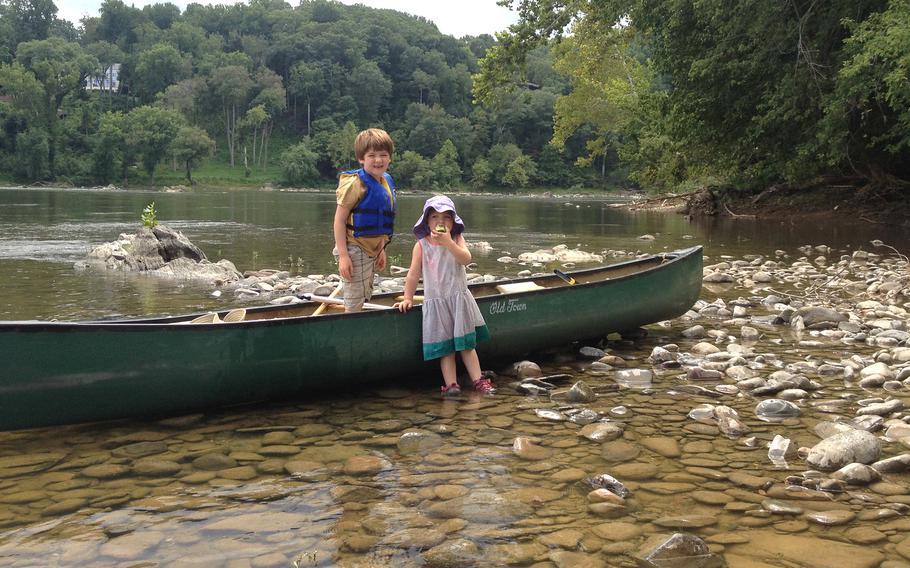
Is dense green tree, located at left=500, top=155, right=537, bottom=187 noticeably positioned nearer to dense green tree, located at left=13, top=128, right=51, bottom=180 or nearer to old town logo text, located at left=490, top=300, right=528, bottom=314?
dense green tree, located at left=13, top=128, right=51, bottom=180

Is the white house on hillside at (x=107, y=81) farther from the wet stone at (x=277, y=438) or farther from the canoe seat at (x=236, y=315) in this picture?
the wet stone at (x=277, y=438)

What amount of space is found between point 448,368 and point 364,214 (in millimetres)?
1427

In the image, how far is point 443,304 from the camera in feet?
20.0

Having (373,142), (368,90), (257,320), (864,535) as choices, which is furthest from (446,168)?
(864,535)

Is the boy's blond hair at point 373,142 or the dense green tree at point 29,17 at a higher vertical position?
the dense green tree at point 29,17

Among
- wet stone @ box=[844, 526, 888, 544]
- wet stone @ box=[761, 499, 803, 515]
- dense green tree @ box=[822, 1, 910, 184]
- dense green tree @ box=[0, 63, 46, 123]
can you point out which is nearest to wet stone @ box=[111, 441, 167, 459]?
wet stone @ box=[761, 499, 803, 515]

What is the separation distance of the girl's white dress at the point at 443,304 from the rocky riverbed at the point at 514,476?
17.9 inches

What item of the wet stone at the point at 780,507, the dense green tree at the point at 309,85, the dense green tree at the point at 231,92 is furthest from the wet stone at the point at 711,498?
the dense green tree at the point at 309,85

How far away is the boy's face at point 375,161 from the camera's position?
5.68 m

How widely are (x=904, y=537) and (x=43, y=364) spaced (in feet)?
15.6

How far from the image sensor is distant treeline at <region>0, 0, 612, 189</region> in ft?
323

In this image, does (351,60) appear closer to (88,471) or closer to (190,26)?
→ (190,26)

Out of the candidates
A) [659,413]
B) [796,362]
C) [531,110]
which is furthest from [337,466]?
[531,110]

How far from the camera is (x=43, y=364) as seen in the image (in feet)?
15.0
